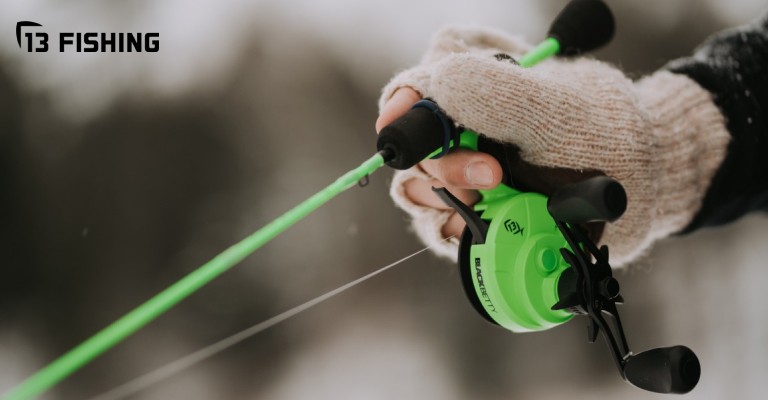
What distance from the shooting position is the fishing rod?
46cm

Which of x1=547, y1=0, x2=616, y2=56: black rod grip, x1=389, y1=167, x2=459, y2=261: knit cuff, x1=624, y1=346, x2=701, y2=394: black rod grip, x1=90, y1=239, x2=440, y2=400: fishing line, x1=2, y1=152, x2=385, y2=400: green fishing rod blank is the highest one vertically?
x1=547, y1=0, x2=616, y2=56: black rod grip

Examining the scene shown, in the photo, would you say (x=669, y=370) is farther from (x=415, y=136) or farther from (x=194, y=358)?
(x=194, y=358)

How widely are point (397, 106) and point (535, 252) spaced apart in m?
0.17

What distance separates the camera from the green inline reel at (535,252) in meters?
0.47

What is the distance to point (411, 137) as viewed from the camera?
0.48 meters

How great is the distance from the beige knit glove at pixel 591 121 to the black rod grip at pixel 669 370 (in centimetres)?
17

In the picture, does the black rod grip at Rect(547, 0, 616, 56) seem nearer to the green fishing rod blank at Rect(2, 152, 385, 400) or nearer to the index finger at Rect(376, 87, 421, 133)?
the index finger at Rect(376, 87, 421, 133)

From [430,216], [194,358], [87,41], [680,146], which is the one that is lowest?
[194,358]

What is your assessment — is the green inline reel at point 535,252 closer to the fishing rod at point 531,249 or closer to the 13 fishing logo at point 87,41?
the fishing rod at point 531,249

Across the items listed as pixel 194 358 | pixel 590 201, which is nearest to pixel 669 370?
pixel 590 201

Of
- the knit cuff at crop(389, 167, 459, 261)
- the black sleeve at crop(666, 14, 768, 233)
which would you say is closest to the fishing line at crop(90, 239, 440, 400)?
the knit cuff at crop(389, 167, 459, 261)

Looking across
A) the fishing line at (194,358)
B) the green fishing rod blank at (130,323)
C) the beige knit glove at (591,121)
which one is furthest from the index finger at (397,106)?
the fishing line at (194,358)

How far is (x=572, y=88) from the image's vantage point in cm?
56

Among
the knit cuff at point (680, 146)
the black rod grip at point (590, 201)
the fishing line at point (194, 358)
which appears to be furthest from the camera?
the fishing line at point (194, 358)
